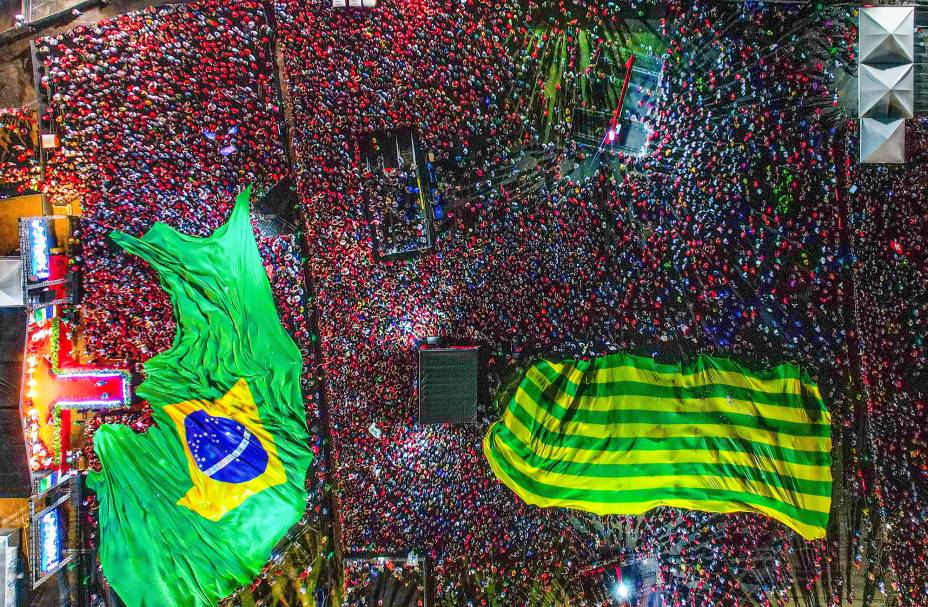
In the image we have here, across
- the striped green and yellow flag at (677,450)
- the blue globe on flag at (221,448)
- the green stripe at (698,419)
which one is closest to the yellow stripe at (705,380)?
the striped green and yellow flag at (677,450)

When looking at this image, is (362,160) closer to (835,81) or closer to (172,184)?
(172,184)

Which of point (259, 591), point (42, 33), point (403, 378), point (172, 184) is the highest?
point (42, 33)

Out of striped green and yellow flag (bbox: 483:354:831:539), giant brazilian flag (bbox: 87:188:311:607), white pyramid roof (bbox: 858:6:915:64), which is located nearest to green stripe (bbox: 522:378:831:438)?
striped green and yellow flag (bbox: 483:354:831:539)

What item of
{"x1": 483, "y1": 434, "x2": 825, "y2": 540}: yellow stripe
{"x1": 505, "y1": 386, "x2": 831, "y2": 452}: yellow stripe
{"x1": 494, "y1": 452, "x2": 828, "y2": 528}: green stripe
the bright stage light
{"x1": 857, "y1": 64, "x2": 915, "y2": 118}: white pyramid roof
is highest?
{"x1": 857, "y1": 64, "x2": 915, "y2": 118}: white pyramid roof

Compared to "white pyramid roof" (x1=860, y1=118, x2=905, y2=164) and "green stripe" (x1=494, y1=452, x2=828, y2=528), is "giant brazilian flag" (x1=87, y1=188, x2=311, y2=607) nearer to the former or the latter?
"green stripe" (x1=494, y1=452, x2=828, y2=528)

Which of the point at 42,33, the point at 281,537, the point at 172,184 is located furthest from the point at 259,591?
the point at 42,33

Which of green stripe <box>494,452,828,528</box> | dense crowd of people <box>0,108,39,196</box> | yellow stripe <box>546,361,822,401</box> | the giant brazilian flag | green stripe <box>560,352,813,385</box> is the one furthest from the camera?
dense crowd of people <box>0,108,39,196</box>

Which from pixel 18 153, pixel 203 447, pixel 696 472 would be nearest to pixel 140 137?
pixel 18 153

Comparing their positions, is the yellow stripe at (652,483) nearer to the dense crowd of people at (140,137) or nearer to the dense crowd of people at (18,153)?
the dense crowd of people at (140,137)
